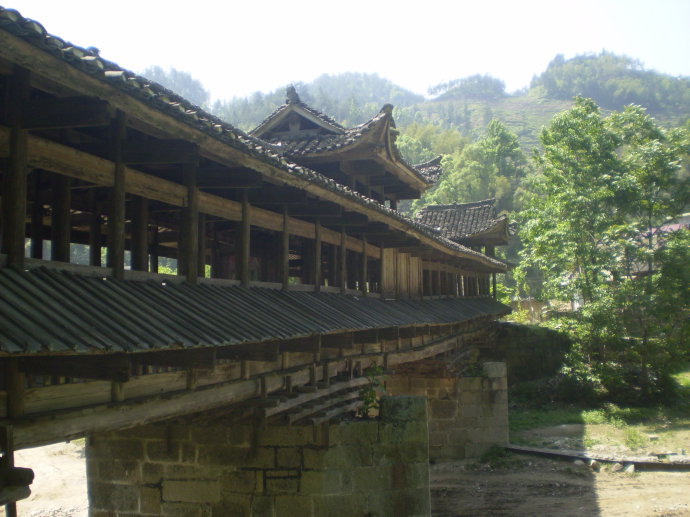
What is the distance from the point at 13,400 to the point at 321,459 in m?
5.14

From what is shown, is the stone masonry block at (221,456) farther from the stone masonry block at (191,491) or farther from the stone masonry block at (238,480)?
the stone masonry block at (191,491)

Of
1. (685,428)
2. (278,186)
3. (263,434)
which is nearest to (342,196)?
(278,186)

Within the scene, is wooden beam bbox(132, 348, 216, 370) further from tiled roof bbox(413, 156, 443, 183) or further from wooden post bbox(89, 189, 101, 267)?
tiled roof bbox(413, 156, 443, 183)

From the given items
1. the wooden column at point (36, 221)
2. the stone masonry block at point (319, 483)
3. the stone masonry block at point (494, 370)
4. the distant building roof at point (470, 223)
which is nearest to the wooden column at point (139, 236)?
the wooden column at point (36, 221)

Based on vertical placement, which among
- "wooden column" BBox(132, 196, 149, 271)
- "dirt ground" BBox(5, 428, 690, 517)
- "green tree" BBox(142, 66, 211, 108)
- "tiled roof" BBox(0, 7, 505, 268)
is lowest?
"dirt ground" BBox(5, 428, 690, 517)

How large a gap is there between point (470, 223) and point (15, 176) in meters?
26.7

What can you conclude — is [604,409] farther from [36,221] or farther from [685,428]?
[36,221]

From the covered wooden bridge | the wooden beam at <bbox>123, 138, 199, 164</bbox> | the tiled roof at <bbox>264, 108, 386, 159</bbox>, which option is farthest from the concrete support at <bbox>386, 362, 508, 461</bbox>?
the wooden beam at <bbox>123, 138, 199, 164</bbox>

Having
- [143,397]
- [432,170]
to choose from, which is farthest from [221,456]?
[432,170]

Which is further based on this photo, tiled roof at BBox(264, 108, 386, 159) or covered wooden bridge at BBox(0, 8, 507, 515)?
tiled roof at BBox(264, 108, 386, 159)

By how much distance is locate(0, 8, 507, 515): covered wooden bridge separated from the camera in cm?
487

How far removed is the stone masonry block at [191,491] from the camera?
9000mm

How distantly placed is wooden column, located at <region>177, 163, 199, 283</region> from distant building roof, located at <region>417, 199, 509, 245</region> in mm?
22928

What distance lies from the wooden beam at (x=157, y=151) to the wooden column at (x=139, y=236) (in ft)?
3.50
